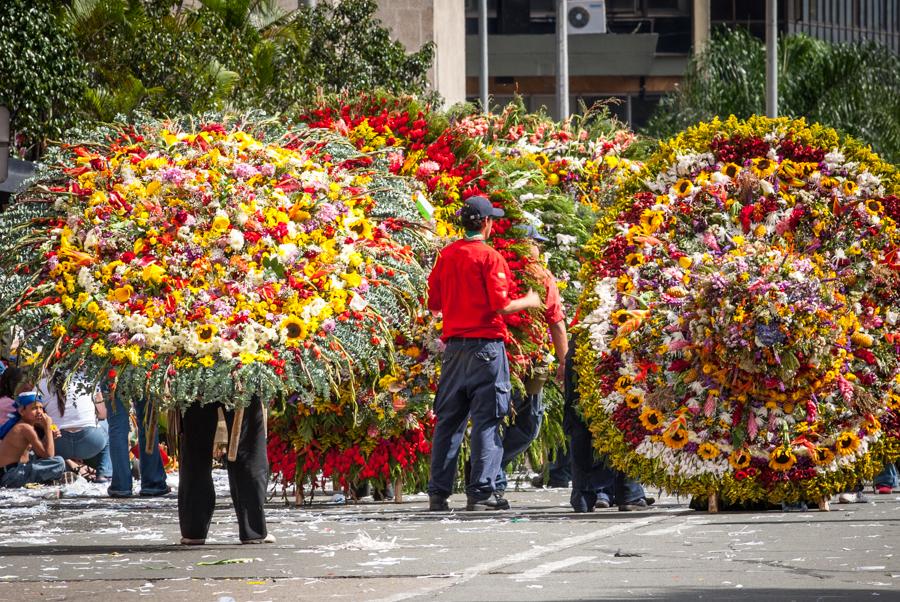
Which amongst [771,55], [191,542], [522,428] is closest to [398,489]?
[522,428]

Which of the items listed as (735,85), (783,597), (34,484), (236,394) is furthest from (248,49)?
(783,597)

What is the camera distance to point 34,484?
687 inches

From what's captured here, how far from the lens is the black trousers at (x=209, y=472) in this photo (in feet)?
33.8

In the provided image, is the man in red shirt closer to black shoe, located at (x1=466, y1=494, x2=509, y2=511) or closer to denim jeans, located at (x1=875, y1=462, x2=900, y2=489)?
black shoe, located at (x1=466, y1=494, x2=509, y2=511)

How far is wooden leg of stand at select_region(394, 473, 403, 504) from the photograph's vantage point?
1355 centimetres

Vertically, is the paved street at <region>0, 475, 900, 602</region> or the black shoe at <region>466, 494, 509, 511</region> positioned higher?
the black shoe at <region>466, 494, 509, 511</region>

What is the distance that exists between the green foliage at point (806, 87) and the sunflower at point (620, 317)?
3239cm

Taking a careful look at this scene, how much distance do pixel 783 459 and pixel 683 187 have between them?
5.88 ft

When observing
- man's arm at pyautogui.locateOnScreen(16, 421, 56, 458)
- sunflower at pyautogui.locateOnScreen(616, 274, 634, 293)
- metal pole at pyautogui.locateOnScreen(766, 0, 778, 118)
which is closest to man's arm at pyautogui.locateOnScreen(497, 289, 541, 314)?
sunflower at pyautogui.locateOnScreen(616, 274, 634, 293)

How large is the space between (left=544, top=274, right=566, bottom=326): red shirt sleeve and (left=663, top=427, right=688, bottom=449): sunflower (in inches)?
68.8

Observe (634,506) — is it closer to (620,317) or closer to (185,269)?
(620,317)

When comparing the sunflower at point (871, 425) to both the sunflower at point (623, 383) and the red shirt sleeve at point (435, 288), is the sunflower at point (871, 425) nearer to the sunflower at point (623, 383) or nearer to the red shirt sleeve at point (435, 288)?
the sunflower at point (623, 383)

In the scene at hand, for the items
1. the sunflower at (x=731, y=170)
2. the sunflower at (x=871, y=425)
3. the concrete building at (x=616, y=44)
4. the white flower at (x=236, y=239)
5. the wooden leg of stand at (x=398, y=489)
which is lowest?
the wooden leg of stand at (x=398, y=489)

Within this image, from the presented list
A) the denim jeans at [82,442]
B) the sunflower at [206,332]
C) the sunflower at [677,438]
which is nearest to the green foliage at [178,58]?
the denim jeans at [82,442]
